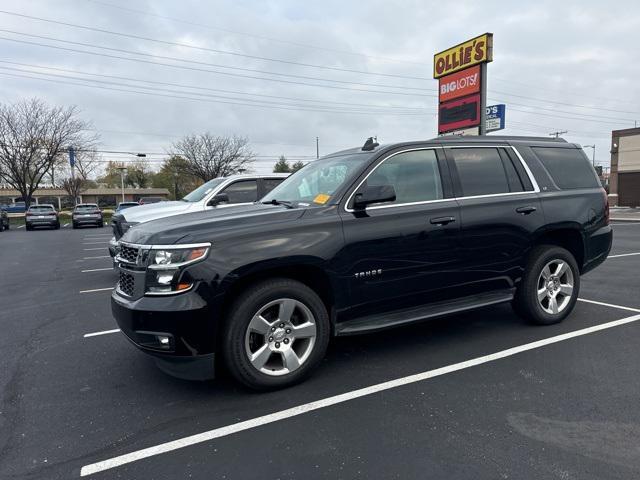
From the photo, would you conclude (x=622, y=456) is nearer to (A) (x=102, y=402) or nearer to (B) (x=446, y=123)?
(A) (x=102, y=402)

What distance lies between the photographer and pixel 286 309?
3.52m

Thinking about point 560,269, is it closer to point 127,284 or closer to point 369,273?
point 369,273

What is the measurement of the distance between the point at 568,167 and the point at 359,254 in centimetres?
304

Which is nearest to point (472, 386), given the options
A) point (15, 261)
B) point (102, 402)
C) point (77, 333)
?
point (102, 402)

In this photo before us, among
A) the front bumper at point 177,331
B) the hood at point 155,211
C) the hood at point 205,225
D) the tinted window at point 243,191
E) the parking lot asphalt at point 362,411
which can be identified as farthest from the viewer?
the tinted window at point 243,191

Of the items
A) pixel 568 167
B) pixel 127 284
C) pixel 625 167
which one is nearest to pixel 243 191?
pixel 127 284

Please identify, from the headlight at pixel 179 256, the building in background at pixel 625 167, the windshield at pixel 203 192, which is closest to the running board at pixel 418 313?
the headlight at pixel 179 256

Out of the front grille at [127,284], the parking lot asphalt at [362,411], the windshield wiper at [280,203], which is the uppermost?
the windshield wiper at [280,203]

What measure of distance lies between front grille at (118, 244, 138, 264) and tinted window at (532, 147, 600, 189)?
164 inches

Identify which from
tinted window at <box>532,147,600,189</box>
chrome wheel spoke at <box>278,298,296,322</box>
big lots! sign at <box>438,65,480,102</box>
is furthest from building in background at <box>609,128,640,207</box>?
chrome wheel spoke at <box>278,298,296,322</box>

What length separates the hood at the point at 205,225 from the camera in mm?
3354

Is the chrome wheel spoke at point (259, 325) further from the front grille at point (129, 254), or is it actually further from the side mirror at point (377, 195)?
the side mirror at point (377, 195)

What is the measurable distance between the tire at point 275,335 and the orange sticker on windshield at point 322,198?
76 centimetres

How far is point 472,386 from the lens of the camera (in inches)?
141
